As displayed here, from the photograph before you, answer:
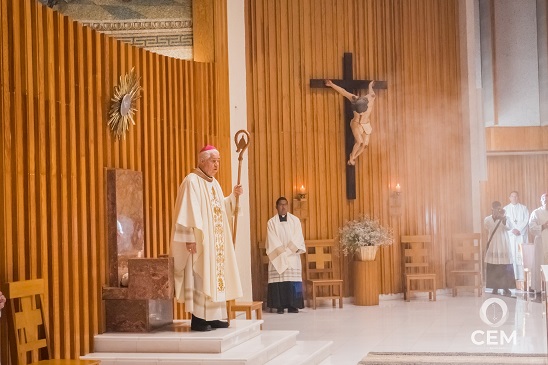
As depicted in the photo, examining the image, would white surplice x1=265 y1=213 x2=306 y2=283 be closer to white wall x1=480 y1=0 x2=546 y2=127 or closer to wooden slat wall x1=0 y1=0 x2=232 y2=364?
wooden slat wall x1=0 y1=0 x2=232 y2=364

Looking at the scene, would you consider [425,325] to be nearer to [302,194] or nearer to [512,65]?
[302,194]

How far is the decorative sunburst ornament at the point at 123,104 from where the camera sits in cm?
892

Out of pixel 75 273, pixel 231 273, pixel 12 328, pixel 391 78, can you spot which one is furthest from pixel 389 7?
pixel 12 328

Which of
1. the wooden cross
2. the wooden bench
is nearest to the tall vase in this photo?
the wooden cross

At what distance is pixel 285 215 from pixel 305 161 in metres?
1.27

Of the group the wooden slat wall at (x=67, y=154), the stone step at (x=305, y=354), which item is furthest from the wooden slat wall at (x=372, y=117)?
the stone step at (x=305, y=354)

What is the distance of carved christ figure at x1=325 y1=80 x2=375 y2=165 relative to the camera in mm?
14453

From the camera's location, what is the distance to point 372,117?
15.1 m

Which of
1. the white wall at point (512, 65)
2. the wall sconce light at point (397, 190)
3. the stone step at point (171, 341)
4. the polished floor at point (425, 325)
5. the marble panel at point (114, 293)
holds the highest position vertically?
the white wall at point (512, 65)

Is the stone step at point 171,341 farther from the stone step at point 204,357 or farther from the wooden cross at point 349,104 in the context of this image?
the wooden cross at point 349,104

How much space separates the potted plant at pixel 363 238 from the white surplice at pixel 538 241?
250cm

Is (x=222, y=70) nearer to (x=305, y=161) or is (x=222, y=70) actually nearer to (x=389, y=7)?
(x=305, y=161)

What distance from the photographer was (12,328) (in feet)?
22.9

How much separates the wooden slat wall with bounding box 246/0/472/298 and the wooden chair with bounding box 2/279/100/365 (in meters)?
7.02
